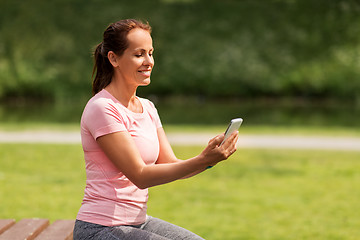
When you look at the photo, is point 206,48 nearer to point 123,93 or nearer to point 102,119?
point 123,93

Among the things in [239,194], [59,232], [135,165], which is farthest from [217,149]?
[239,194]

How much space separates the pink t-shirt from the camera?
2.68 meters

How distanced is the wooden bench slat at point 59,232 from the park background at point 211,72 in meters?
6.08

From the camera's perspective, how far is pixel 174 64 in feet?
84.7

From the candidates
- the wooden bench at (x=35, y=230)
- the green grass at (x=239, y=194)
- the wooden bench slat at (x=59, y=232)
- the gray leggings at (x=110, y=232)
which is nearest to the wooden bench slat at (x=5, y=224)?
the wooden bench at (x=35, y=230)

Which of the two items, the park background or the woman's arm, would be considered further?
the park background

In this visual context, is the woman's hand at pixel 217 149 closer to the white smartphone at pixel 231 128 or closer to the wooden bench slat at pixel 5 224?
the white smartphone at pixel 231 128

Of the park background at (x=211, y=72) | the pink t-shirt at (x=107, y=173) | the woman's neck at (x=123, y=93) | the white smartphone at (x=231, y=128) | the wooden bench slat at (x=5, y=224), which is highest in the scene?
the park background at (x=211, y=72)

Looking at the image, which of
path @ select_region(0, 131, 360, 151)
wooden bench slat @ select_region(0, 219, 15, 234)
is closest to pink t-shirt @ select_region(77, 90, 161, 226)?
wooden bench slat @ select_region(0, 219, 15, 234)

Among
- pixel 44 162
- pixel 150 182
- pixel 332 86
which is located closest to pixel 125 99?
pixel 150 182

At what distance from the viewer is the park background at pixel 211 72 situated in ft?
Result: 39.1

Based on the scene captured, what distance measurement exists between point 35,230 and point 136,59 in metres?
1.42

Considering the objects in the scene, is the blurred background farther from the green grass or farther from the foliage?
the green grass

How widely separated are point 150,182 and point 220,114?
2061cm
